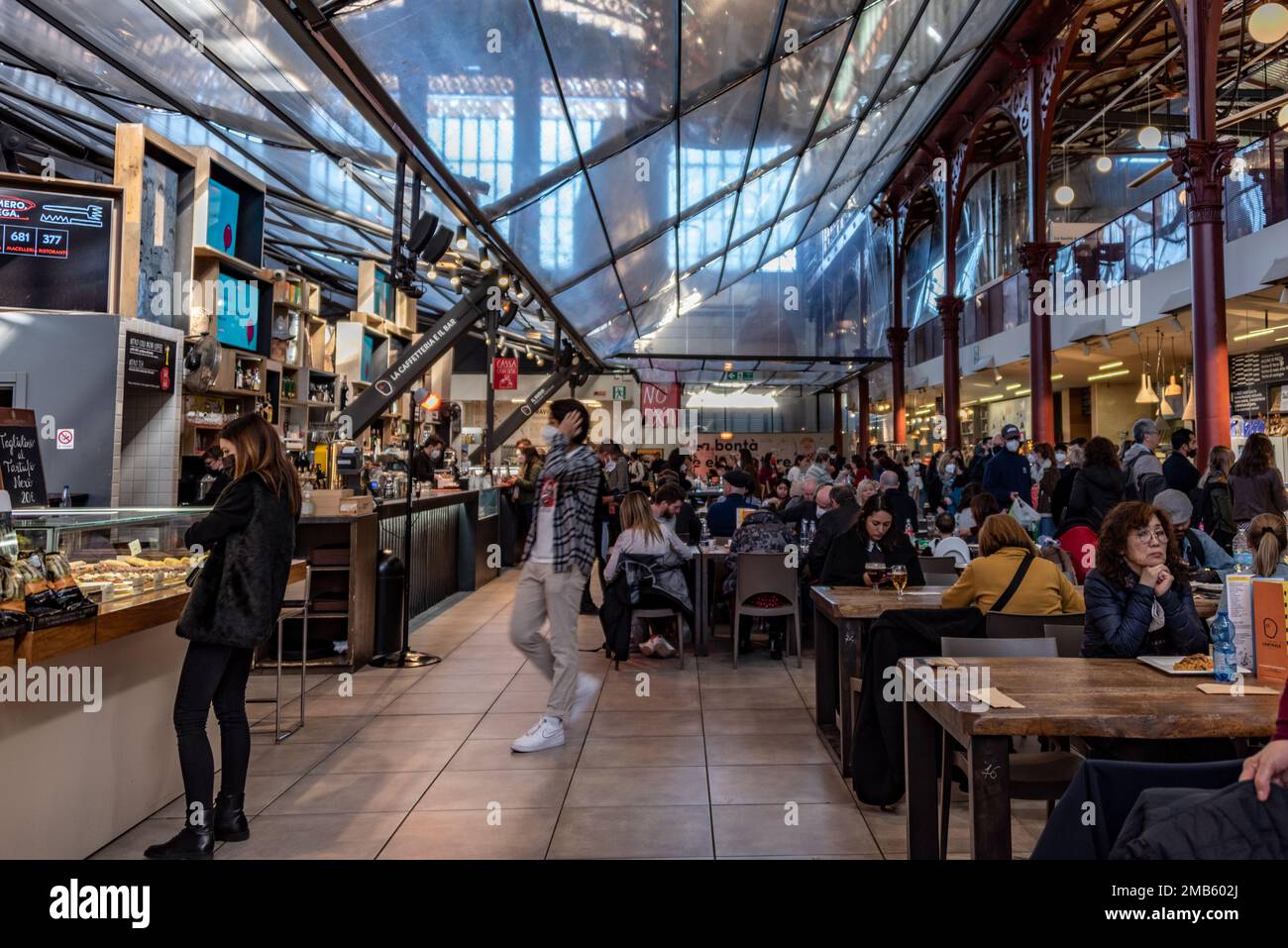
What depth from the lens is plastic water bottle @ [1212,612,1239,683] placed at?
7.86ft

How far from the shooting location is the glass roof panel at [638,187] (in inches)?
288

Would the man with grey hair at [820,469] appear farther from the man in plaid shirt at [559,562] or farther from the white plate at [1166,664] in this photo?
the white plate at [1166,664]

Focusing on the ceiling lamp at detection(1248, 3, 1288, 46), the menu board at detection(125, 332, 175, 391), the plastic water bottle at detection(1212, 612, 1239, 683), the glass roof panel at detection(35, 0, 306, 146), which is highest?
the glass roof panel at detection(35, 0, 306, 146)

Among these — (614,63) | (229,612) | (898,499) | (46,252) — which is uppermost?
(614,63)

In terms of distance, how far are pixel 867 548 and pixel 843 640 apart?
948 millimetres

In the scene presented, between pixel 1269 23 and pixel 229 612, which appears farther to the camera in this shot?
pixel 1269 23

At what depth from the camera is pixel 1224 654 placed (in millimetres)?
2406

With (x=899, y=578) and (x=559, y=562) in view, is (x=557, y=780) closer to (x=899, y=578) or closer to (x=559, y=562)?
(x=559, y=562)

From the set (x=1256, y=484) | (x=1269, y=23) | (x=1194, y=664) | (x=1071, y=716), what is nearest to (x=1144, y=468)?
(x=1256, y=484)

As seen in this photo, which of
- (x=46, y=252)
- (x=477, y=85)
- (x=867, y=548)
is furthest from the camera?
(x=46, y=252)

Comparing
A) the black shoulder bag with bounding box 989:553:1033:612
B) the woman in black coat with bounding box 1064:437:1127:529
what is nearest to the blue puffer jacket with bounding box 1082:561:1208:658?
the black shoulder bag with bounding box 989:553:1033:612

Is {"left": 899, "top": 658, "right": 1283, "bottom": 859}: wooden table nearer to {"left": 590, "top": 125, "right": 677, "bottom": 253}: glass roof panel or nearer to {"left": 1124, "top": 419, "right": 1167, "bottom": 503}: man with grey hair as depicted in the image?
{"left": 1124, "top": 419, "right": 1167, "bottom": 503}: man with grey hair

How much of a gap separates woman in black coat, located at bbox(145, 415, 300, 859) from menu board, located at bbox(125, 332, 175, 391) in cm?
467

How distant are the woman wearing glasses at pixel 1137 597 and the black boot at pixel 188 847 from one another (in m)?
3.09
